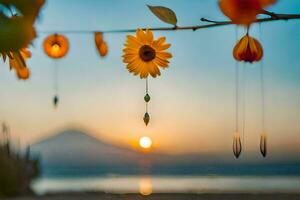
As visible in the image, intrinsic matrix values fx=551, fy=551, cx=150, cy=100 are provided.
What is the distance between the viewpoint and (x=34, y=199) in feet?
7.26

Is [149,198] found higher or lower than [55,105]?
lower

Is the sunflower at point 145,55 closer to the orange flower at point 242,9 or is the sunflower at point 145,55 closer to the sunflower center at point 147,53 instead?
the sunflower center at point 147,53

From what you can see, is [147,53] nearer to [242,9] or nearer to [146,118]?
[146,118]

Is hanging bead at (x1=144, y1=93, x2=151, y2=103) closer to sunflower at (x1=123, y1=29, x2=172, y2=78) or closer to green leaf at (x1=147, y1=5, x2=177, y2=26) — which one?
sunflower at (x1=123, y1=29, x2=172, y2=78)

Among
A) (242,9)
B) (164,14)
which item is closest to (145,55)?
(164,14)

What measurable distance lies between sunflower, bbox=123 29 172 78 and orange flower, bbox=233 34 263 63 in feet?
0.33

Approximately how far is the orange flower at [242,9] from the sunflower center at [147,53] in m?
0.25

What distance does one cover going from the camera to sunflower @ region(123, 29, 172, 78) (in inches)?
19.2

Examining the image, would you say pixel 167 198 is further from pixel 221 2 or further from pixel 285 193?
pixel 221 2

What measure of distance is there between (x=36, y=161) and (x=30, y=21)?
2668mm

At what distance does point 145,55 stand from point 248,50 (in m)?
0.18

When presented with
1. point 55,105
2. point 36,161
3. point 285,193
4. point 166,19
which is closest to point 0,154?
point 36,161

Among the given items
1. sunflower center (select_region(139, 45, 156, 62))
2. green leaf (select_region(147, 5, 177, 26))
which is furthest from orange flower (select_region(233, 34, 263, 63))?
sunflower center (select_region(139, 45, 156, 62))

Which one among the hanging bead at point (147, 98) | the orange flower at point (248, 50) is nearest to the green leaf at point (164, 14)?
the orange flower at point (248, 50)
